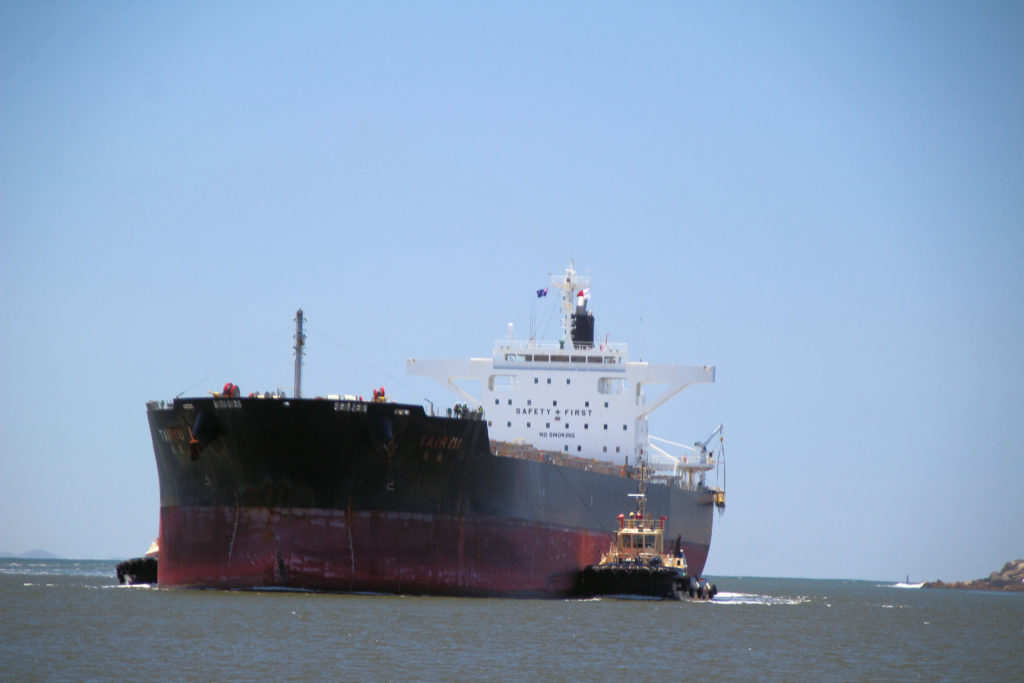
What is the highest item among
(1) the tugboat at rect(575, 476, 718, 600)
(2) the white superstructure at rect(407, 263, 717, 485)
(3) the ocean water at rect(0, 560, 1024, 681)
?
(2) the white superstructure at rect(407, 263, 717, 485)

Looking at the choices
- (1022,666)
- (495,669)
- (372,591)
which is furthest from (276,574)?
(1022,666)

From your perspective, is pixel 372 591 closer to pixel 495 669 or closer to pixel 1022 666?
pixel 495 669

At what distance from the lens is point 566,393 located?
38.1 m

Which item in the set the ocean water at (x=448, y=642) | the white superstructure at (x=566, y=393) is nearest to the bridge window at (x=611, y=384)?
the white superstructure at (x=566, y=393)

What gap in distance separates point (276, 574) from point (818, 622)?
1125cm

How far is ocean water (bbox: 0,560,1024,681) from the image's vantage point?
704 inches

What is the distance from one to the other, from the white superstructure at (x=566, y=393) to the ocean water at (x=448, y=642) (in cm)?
829

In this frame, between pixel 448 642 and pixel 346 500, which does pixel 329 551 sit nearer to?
A: pixel 346 500

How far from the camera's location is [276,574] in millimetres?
26453

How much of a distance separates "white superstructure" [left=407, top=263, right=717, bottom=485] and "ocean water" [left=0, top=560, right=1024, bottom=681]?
829 centimetres

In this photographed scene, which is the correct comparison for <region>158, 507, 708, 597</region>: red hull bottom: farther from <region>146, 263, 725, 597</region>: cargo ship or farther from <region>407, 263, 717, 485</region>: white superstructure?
<region>407, 263, 717, 485</region>: white superstructure

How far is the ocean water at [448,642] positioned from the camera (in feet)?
58.7

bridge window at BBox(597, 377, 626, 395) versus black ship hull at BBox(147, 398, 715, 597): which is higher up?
bridge window at BBox(597, 377, 626, 395)

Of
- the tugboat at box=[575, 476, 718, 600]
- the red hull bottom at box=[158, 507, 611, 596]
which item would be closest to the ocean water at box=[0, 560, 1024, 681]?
the red hull bottom at box=[158, 507, 611, 596]
